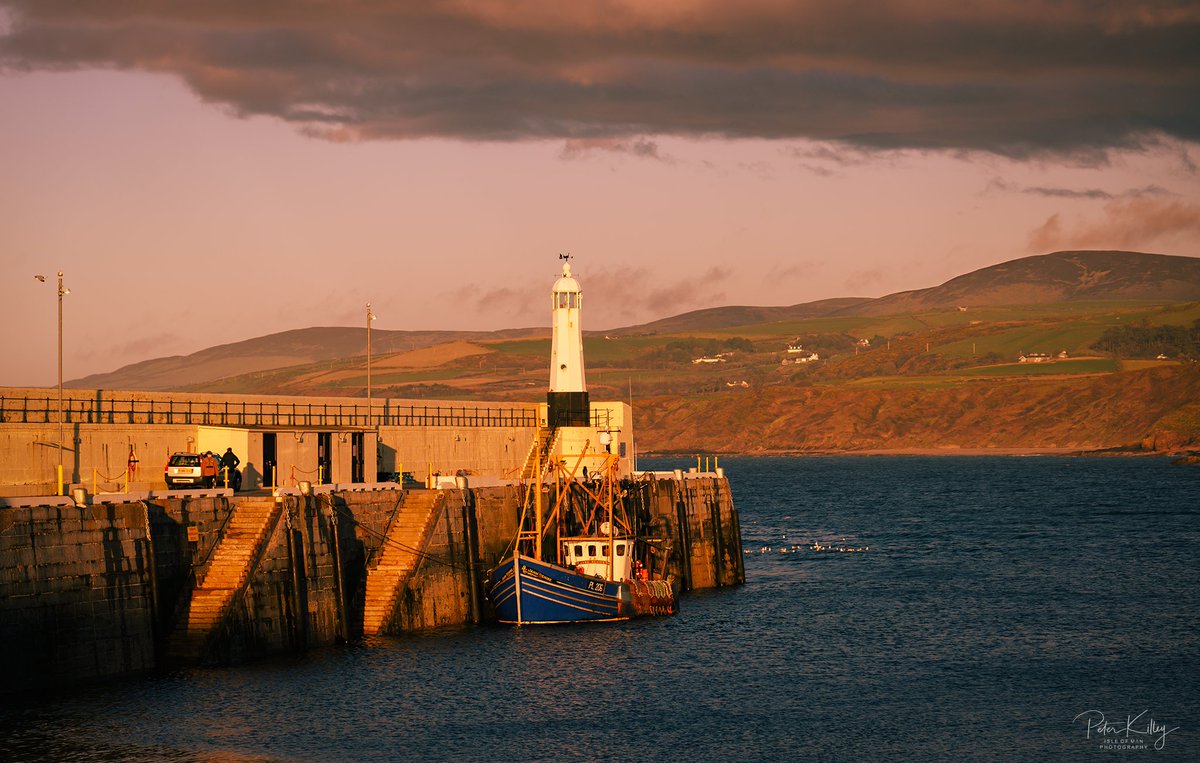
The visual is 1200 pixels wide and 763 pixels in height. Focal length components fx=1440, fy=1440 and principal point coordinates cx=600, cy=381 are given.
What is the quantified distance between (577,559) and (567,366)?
743 inches

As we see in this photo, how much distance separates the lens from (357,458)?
193 feet

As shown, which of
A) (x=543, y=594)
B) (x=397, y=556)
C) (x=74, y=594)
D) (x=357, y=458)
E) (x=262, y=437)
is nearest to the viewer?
(x=74, y=594)

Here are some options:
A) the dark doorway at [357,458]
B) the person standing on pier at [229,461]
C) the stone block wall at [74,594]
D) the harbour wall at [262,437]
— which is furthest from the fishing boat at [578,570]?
the stone block wall at [74,594]

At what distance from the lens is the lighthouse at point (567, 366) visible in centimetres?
7425

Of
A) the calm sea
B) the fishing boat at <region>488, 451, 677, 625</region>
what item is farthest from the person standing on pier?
the fishing boat at <region>488, 451, 677, 625</region>

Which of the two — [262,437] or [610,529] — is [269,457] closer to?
[262,437]

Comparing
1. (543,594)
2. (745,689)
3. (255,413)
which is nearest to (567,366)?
(255,413)

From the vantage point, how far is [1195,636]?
180 ft

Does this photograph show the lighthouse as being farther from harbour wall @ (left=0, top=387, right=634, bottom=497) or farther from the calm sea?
the calm sea

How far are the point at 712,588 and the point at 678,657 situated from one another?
19.2m

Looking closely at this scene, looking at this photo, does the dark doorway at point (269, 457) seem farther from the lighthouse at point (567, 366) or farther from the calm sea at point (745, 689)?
the lighthouse at point (567, 366)

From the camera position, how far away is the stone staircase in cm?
4200

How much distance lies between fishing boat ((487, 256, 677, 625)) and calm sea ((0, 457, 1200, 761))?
116 cm

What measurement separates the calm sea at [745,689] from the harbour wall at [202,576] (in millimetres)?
916
